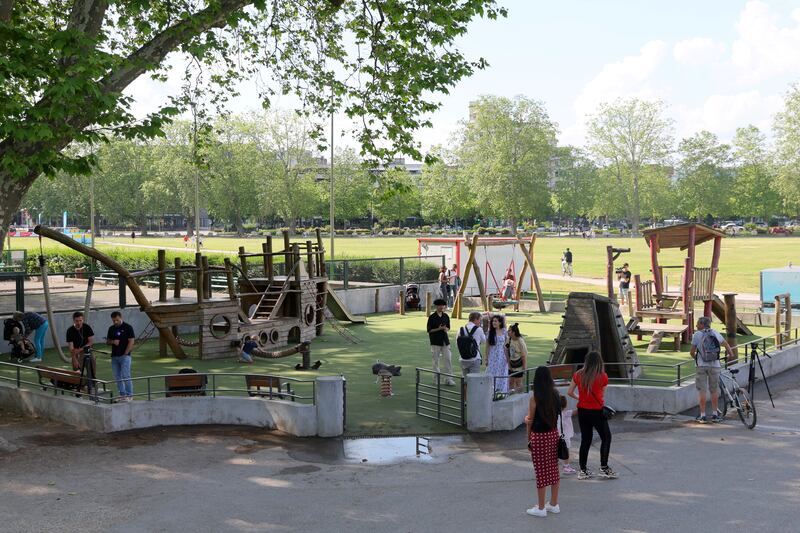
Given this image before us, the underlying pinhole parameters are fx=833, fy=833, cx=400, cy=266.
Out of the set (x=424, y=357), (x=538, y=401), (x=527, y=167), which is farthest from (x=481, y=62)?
(x=527, y=167)

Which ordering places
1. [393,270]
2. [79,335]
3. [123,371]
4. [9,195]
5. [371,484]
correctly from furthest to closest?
[393,270] → [79,335] → [123,371] → [9,195] → [371,484]

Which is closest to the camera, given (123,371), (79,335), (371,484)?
(371,484)

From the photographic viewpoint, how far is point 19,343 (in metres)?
20.2

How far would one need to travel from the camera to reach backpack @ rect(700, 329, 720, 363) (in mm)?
13641

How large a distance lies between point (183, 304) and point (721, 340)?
12.2 metres

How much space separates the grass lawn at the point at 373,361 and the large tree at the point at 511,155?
64.2 m

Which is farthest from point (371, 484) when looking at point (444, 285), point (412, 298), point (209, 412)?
point (444, 285)

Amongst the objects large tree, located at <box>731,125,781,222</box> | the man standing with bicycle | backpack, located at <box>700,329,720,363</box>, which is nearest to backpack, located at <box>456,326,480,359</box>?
the man standing with bicycle

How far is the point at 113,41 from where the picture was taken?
18141mm

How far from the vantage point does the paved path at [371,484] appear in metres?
9.16

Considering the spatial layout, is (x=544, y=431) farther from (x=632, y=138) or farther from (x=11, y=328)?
(x=632, y=138)

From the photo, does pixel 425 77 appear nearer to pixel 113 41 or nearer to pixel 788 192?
pixel 113 41

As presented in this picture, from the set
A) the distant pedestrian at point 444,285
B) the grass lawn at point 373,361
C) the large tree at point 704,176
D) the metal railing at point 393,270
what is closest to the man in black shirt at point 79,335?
the grass lawn at point 373,361

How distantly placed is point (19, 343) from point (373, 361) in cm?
860
